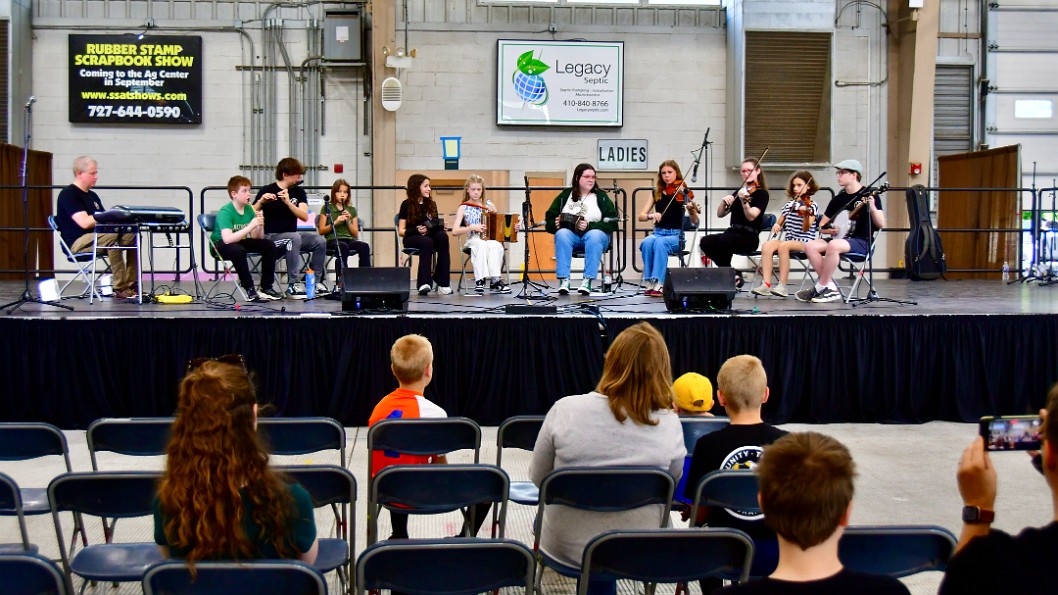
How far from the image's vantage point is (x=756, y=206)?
7777 millimetres

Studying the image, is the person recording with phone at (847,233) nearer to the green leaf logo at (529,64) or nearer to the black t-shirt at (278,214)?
the black t-shirt at (278,214)

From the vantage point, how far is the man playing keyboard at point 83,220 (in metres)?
7.17

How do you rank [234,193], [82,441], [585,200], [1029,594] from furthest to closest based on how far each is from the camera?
[585,200] → [234,193] → [82,441] → [1029,594]

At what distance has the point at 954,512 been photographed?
450cm

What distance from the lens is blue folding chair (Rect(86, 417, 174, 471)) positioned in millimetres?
3492

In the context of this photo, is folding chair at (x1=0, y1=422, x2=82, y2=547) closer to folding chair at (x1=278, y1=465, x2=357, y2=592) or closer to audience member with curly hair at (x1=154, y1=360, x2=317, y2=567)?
folding chair at (x1=278, y1=465, x2=357, y2=592)

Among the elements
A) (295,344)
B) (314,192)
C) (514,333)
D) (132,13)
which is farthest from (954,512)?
(132,13)

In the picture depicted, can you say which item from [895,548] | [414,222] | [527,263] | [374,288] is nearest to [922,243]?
[527,263]

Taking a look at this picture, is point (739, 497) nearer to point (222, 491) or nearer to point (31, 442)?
point (222, 491)

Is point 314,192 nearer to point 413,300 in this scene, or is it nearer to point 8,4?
point 8,4

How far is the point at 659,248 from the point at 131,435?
200 inches

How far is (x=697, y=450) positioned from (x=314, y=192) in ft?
32.0

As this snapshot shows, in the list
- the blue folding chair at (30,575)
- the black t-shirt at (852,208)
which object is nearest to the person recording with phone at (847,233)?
the black t-shirt at (852,208)

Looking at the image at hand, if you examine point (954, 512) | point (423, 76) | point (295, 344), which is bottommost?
point (954, 512)
